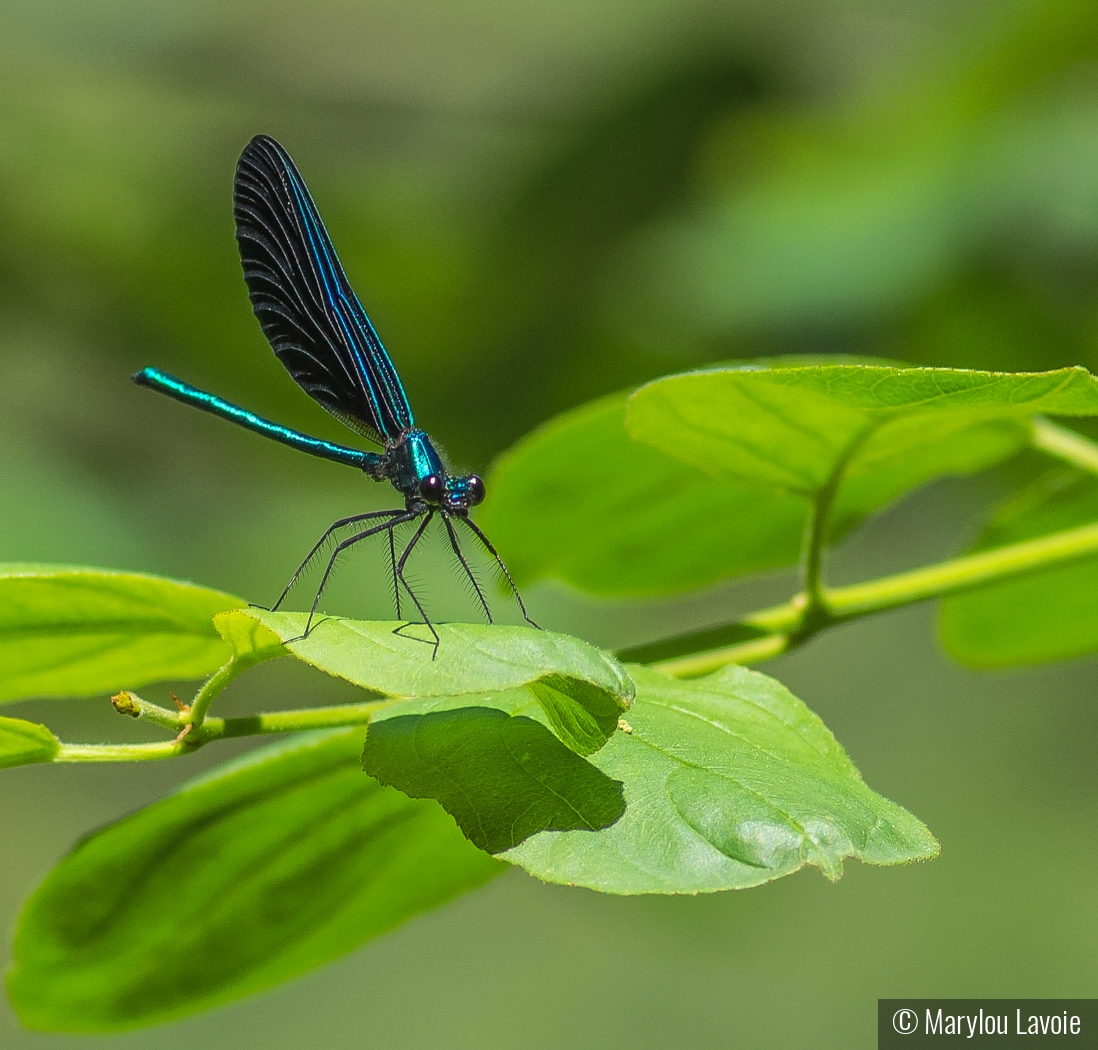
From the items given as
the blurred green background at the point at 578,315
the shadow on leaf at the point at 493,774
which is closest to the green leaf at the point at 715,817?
the shadow on leaf at the point at 493,774

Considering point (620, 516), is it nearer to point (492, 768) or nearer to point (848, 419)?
point (848, 419)

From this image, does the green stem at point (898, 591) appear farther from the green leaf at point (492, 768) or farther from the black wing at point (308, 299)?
the black wing at point (308, 299)

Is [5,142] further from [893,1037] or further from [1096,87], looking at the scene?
[893,1037]

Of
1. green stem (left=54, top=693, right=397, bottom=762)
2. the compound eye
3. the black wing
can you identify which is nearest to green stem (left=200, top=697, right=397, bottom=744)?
green stem (left=54, top=693, right=397, bottom=762)

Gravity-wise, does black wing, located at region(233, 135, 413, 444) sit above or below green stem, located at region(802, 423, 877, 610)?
above

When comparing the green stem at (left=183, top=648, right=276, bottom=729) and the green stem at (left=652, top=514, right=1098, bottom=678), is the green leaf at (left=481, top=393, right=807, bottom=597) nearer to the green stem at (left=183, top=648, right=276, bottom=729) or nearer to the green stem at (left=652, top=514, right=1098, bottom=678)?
the green stem at (left=652, top=514, right=1098, bottom=678)

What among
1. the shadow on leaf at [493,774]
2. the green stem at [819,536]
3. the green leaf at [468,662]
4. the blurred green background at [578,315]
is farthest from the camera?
the blurred green background at [578,315]

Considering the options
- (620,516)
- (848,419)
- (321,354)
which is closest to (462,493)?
(620,516)
